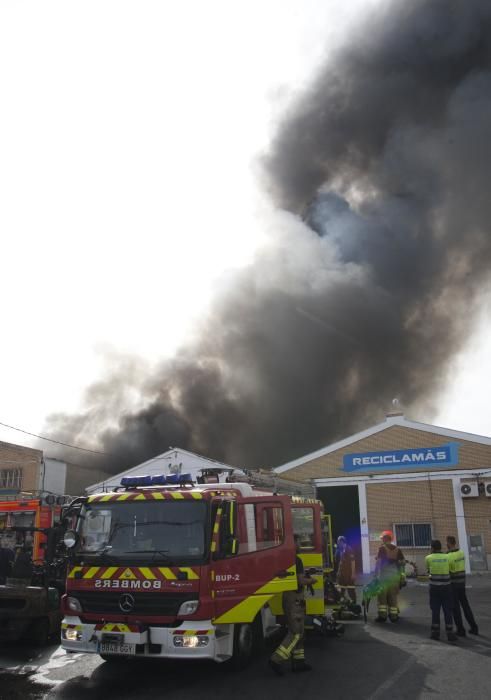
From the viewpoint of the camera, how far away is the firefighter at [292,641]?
5961mm

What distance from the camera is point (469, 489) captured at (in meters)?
18.0

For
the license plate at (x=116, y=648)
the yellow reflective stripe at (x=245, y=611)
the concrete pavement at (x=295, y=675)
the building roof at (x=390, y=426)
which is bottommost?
the concrete pavement at (x=295, y=675)

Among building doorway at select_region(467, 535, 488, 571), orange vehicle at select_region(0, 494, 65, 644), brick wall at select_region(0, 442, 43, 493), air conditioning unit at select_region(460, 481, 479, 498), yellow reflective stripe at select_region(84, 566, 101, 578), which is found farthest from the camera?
brick wall at select_region(0, 442, 43, 493)

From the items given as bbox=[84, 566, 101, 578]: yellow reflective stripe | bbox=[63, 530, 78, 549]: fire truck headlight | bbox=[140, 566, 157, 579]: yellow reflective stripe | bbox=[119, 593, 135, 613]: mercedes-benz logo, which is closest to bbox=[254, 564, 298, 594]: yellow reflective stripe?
bbox=[140, 566, 157, 579]: yellow reflective stripe

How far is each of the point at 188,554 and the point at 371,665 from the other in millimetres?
2552

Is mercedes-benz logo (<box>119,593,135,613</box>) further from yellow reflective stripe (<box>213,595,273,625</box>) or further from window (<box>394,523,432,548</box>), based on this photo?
window (<box>394,523,432,548</box>)

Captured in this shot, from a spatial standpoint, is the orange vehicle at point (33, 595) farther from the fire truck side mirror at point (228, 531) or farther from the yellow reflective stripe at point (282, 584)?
the yellow reflective stripe at point (282, 584)

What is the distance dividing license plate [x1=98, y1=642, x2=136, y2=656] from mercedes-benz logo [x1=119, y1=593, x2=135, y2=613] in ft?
1.03

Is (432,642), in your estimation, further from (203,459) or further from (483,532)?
(203,459)

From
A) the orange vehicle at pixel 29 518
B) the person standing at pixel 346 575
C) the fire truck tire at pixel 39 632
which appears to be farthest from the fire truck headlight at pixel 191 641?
the orange vehicle at pixel 29 518

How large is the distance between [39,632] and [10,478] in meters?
24.5

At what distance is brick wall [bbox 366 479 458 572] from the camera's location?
59.9 feet

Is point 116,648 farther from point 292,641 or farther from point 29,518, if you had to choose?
point 29,518

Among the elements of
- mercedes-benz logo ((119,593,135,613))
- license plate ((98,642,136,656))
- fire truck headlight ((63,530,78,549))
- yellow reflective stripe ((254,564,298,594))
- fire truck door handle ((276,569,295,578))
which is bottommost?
license plate ((98,642,136,656))
